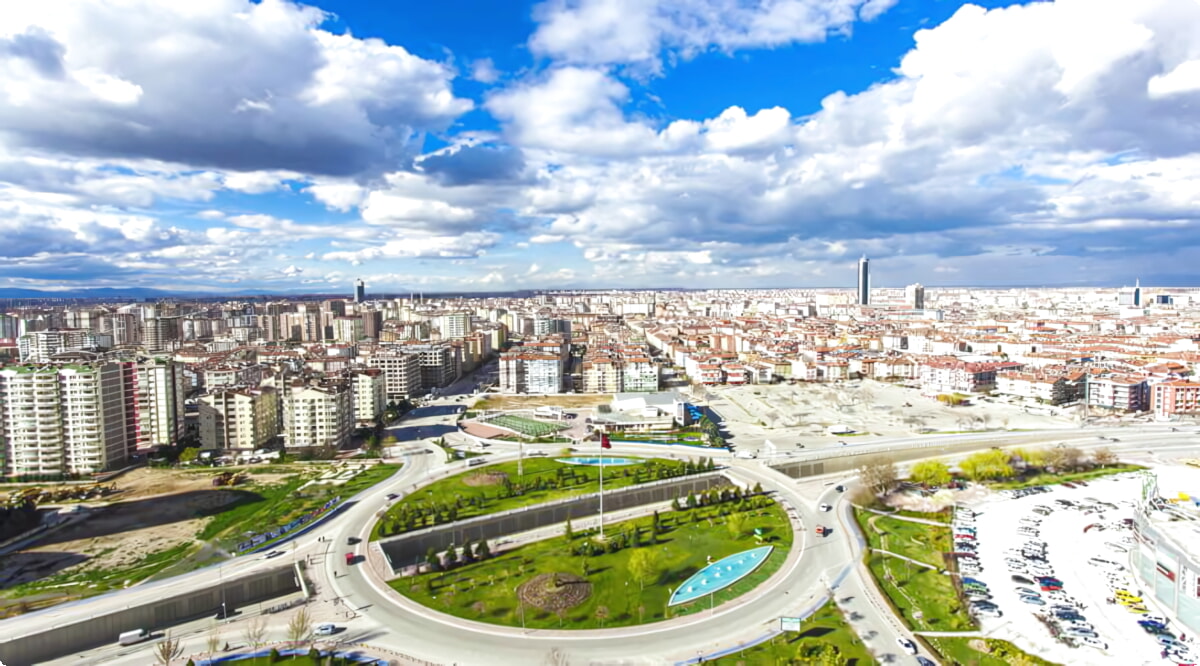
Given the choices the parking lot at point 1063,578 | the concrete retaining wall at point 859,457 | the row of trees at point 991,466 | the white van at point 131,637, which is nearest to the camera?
the parking lot at point 1063,578


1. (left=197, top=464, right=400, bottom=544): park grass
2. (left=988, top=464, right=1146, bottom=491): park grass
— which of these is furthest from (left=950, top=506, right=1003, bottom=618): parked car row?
(left=197, top=464, right=400, bottom=544): park grass

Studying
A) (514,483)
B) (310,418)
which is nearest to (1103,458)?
(514,483)

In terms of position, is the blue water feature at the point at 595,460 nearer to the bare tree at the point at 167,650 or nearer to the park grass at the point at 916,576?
the park grass at the point at 916,576

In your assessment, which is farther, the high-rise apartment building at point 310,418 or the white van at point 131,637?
the high-rise apartment building at point 310,418

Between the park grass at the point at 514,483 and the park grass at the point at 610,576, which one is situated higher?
the park grass at the point at 514,483

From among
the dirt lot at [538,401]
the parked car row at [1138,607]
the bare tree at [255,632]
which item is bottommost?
the parked car row at [1138,607]

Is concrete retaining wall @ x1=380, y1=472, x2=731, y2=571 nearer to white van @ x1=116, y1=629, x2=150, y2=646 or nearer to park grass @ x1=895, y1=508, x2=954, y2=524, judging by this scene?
white van @ x1=116, y1=629, x2=150, y2=646

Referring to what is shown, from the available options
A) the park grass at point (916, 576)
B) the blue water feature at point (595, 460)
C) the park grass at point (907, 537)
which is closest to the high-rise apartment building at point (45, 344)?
the blue water feature at point (595, 460)

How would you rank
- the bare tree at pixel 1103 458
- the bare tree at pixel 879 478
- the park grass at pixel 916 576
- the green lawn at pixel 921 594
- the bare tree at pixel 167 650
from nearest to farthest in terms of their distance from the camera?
1. the bare tree at pixel 167 650
2. the green lawn at pixel 921 594
3. the park grass at pixel 916 576
4. the bare tree at pixel 879 478
5. the bare tree at pixel 1103 458
